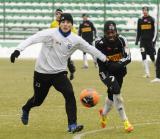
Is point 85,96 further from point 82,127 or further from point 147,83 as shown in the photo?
point 147,83

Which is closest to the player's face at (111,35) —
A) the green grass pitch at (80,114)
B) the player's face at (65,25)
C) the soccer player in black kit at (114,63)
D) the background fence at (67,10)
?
the soccer player in black kit at (114,63)

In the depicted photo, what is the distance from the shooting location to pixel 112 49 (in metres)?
10.5

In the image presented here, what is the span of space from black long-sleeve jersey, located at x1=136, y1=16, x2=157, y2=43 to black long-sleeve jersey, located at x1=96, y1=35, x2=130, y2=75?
12576 millimetres

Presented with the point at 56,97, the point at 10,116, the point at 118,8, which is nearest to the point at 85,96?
the point at 10,116

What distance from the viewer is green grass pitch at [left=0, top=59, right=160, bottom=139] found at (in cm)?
1019

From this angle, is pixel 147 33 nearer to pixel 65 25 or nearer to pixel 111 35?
pixel 111 35

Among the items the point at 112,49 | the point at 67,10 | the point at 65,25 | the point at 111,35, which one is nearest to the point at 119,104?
the point at 112,49

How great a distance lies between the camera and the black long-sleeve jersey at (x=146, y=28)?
2311 cm

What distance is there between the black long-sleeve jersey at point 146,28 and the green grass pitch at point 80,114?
105 inches

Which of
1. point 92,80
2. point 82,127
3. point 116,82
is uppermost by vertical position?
point 116,82

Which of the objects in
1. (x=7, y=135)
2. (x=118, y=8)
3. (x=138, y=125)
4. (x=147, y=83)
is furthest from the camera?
(x=118, y=8)

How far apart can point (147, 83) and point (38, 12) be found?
22383 mm

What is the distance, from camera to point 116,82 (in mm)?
10406

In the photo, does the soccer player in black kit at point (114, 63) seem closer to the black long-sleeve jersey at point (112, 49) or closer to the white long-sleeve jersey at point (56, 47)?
the black long-sleeve jersey at point (112, 49)
